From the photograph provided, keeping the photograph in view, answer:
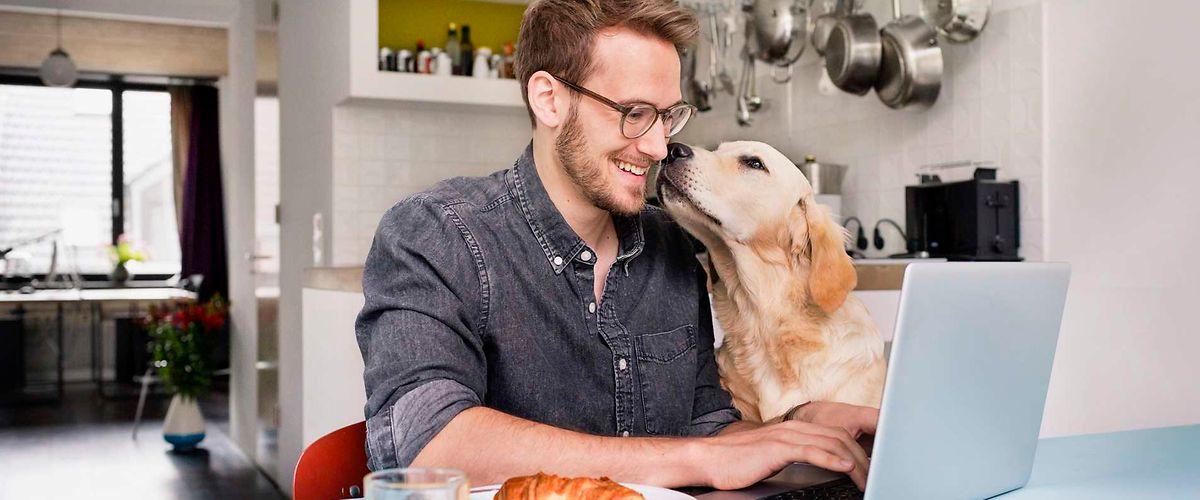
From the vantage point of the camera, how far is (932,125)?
3271 millimetres

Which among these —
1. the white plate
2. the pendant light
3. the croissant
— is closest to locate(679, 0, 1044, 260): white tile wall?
the white plate

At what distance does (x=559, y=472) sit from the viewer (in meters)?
1.11

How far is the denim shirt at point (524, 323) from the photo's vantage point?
121 cm

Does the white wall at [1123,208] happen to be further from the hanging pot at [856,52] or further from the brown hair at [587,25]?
the brown hair at [587,25]

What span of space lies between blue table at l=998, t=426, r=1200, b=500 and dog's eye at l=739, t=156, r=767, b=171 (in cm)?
48

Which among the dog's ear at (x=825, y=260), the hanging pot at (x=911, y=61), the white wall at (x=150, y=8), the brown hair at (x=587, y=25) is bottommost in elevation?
the dog's ear at (x=825, y=260)

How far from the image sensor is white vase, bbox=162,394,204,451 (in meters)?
5.80

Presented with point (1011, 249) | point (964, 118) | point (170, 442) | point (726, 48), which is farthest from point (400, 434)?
point (170, 442)

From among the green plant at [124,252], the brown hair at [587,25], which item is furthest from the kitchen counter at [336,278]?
the green plant at [124,252]

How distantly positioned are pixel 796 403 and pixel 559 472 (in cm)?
34

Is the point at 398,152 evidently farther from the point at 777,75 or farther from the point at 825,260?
the point at 825,260

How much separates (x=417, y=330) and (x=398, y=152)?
322 centimetres

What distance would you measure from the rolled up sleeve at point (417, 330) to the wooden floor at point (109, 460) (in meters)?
3.85

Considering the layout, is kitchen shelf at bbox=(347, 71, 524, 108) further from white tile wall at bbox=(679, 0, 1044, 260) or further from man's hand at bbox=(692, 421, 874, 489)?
man's hand at bbox=(692, 421, 874, 489)
